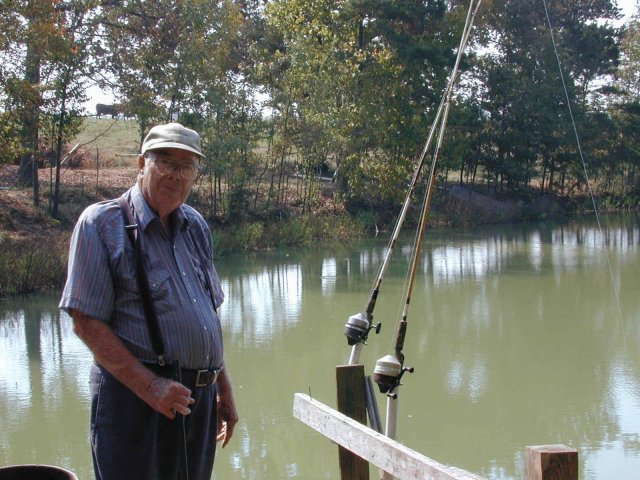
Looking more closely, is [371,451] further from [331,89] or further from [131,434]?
[331,89]

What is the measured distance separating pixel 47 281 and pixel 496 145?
1743cm

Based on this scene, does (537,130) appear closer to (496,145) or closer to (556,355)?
(496,145)

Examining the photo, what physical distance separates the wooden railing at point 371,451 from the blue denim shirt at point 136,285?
58 cm

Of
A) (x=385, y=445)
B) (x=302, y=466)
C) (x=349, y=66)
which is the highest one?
(x=349, y=66)

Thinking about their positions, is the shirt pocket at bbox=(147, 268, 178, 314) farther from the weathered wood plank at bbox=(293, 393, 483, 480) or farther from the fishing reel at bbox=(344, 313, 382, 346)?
the fishing reel at bbox=(344, 313, 382, 346)

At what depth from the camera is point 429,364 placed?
25.0ft

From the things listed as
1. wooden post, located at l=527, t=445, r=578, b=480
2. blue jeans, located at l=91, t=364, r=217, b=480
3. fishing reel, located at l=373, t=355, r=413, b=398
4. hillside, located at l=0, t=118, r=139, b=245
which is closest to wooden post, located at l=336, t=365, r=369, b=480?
fishing reel, located at l=373, t=355, r=413, b=398

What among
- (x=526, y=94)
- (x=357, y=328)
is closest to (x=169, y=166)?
(x=357, y=328)

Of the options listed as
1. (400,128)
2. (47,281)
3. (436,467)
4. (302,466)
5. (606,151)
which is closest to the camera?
(436,467)

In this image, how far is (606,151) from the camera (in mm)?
27969

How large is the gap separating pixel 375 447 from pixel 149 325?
83cm

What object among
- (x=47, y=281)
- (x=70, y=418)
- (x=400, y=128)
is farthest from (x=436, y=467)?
(x=400, y=128)

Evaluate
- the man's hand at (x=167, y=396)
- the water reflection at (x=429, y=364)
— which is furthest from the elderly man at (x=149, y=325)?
the water reflection at (x=429, y=364)

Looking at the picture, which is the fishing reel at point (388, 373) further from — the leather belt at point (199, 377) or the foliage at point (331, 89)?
the foliage at point (331, 89)
